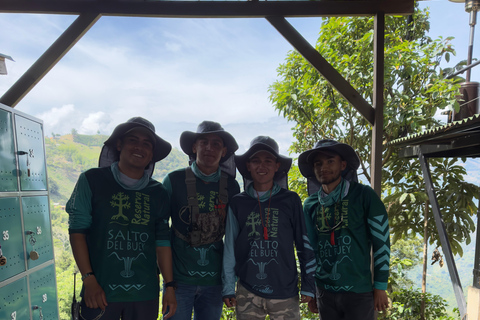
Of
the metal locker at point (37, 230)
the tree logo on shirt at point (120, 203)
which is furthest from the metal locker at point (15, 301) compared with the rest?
the tree logo on shirt at point (120, 203)

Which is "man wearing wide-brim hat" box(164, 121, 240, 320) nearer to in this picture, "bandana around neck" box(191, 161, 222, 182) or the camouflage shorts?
"bandana around neck" box(191, 161, 222, 182)

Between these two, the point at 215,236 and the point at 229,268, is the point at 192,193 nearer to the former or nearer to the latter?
the point at 215,236

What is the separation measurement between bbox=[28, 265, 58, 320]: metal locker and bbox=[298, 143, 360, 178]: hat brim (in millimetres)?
2173

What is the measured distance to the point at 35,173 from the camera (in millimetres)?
3035

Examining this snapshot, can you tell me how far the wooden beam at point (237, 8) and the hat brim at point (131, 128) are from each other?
1.30 m

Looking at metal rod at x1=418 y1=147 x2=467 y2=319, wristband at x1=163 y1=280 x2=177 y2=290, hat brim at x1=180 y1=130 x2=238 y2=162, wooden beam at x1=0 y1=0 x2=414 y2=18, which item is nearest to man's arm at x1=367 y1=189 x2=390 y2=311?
hat brim at x1=180 y1=130 x2=238 y2=162

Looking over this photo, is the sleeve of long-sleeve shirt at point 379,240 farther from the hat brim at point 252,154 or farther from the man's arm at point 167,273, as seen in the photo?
the man's arm at point 167,273

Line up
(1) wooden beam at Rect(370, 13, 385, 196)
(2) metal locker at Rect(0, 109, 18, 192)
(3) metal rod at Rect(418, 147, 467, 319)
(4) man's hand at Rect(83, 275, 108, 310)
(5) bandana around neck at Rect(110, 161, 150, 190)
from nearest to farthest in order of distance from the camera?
(4) man's hand at Rect(83, 275, 108, 310), (5) bandana around neck at Rect(110, 161, 150, 190), (2) metal locker at Rect(0, 109, 18, 192), (1) wooden beam at Rect(370, 13, 385, 196), (3) metal rod at Rect(418, 147, 467, 319)

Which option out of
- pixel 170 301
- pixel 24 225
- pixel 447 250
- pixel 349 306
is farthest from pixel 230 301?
pixel 447 250

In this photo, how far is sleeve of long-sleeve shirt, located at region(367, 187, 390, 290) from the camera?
207cm

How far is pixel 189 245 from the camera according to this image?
205cm

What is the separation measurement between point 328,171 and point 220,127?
2.24ft

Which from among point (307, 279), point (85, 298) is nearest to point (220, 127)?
point (307, 279)

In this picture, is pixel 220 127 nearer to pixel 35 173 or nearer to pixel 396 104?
pixel 35 173
